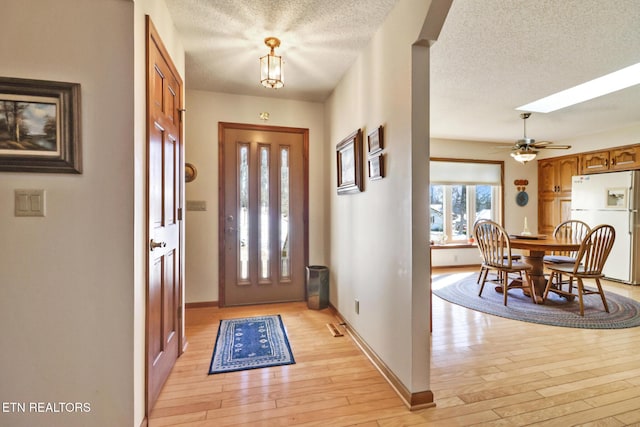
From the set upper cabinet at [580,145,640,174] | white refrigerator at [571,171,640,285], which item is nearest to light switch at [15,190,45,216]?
white refrigerator at [571,171,640,285]

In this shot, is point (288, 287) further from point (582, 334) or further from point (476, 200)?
point (476, 200)

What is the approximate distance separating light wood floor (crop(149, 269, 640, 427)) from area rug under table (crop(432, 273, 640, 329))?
0.63ft

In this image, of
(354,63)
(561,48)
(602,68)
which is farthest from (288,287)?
(602,68)

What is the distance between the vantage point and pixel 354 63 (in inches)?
99.4

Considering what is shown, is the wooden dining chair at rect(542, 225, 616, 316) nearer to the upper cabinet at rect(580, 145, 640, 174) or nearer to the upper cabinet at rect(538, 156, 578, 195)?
the upper cabinet at rect(580, 145, 640, 174)

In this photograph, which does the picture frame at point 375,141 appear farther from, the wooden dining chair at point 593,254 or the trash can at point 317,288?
the wooden dining chair at point 593,254

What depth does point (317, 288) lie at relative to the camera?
10.6ft

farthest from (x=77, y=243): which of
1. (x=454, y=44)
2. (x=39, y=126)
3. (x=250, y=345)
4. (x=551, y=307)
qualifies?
(x=551, y=307)

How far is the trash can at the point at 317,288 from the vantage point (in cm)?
322

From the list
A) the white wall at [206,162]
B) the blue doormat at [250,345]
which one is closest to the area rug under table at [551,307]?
the blue doormat at [250,345]

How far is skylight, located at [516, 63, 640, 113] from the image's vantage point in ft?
9.19

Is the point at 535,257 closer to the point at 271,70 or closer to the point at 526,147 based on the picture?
the point at 526,147

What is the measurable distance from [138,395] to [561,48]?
3.72m

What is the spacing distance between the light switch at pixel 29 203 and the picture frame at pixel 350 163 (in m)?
1.94
